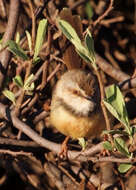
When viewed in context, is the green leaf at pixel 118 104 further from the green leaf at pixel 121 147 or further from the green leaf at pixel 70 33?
the green leaf at pixel 70 33

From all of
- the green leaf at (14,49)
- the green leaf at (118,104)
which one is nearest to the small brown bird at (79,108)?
the green leaf at (14,49)

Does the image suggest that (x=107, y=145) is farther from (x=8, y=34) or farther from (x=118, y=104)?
(x=8, y=34)

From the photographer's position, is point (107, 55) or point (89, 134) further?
point (107, 55)

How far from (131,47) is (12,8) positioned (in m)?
2.02

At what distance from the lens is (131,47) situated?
4.23m

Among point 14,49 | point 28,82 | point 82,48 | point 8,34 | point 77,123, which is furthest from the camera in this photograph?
point 77,123

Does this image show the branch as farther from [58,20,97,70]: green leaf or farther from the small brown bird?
[58,20,97,70]: green leaf

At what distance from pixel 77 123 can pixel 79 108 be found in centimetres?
9

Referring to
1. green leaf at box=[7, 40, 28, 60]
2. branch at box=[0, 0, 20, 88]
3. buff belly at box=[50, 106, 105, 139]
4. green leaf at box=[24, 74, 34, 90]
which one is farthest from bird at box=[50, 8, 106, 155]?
green leaf at box=[7, 40, 28, 60]

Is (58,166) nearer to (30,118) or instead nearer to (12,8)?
(30,118)

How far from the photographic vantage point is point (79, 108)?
2.55 m

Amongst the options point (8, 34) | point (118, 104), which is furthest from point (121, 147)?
point (8, 34)

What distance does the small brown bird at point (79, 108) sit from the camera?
250 cm

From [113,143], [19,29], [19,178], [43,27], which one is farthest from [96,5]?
[113,143]
